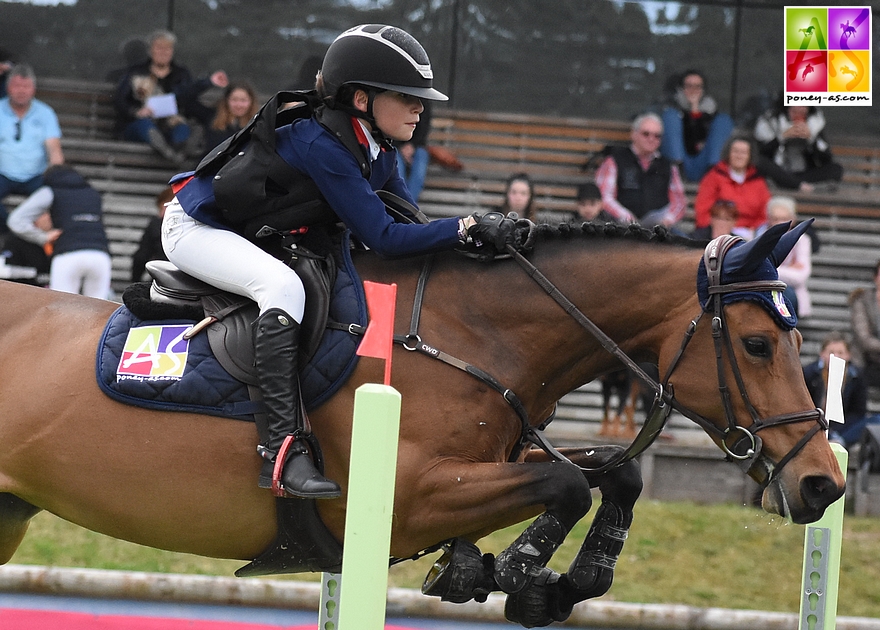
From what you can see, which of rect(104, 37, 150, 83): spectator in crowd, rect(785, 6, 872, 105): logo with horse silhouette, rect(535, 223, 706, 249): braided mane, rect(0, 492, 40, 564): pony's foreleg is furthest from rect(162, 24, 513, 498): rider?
rect(104, 37, 150, 83): spectator in crowd

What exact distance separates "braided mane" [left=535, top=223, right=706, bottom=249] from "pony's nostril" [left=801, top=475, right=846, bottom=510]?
2.72 ft

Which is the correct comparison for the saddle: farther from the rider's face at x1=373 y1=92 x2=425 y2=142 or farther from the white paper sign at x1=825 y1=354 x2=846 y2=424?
the white paper sign at x1=825 y1=354 x2=846 y2=424

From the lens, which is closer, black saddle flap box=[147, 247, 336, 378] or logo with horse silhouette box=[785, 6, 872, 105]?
black saddle flap box=[147, 247, 336, 378]

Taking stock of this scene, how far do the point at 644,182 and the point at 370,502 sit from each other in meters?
6.56

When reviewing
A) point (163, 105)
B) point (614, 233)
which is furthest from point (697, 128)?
point (614, 233)

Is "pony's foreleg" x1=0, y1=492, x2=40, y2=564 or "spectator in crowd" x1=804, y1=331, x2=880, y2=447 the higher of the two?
"spectator in crowd" x1=804, y1=331, x2=880, y2=447

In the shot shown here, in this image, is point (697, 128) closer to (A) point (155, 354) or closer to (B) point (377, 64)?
(B) point (377, 64)

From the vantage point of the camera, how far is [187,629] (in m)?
5.37

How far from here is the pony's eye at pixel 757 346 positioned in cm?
361

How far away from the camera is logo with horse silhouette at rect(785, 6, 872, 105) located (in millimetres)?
4375

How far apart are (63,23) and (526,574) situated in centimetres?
846

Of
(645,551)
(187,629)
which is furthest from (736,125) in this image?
(187,629)

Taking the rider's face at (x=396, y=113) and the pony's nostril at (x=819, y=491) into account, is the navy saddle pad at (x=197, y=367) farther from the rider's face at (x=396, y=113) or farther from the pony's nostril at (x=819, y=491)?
the pony's nostril at (x=819, y=491)

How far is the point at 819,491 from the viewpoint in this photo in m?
3.54
